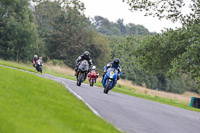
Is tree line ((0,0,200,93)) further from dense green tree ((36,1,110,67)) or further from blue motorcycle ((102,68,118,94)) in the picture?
blue motorcycle ((102,68,118,94))

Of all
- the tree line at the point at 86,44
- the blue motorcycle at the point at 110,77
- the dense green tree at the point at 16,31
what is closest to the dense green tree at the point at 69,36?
the tree line at the point at 86,44

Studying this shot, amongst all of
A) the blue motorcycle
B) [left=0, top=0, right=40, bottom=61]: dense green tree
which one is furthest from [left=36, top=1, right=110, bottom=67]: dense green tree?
the blue motorcycle

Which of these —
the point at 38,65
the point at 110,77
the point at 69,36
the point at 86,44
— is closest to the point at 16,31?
the point at 69,36

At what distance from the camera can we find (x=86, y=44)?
67.1 metres

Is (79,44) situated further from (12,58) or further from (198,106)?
(198,106)

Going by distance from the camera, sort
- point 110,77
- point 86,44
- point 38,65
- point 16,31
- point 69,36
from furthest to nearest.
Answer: point 86,44
point 69,36
point 16,31
point 38,65
point 110,77

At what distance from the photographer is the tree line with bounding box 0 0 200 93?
98.3ft

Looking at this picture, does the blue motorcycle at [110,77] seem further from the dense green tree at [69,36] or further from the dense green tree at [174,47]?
the dense green tree at [69,36]

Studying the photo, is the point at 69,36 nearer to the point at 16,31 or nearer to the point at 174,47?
the point at 16,31

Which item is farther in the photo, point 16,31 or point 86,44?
point 86,44

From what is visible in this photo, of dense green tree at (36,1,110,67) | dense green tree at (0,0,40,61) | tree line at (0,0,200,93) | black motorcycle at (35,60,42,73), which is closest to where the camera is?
black motorcycle at (35,60,42,73)

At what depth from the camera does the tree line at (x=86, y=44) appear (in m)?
30.0

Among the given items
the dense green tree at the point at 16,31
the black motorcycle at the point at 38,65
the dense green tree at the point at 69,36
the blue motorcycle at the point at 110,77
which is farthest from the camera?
the dense green tree at the point at 69,36

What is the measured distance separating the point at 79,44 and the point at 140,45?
31645 mm
